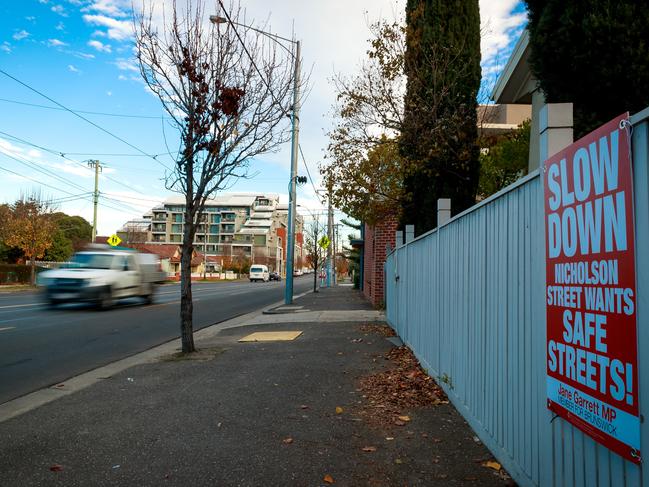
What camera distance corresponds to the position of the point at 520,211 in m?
3.30

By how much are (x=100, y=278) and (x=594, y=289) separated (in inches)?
658

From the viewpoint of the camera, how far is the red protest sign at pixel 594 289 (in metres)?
2.07

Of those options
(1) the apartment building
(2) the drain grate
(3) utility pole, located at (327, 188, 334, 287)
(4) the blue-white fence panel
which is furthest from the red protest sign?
(1) the apartment building

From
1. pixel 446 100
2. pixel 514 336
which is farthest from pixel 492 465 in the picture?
pixel 446 100

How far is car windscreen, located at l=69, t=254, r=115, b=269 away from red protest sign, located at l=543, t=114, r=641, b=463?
1721 centimetres

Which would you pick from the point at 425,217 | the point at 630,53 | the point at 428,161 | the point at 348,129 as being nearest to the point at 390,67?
the point at 348,129

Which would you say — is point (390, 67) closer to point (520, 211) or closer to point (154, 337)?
point (154, 337)

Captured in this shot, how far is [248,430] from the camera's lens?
177 inches

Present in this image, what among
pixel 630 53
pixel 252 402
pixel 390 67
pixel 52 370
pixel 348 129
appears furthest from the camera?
pixel 348 129

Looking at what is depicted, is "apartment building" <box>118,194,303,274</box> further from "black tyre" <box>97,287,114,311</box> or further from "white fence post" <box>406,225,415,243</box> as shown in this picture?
"white fence post" <box>406,225,415,243</box>

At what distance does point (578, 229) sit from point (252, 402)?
3998mm

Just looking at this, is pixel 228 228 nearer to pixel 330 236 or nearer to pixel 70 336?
pixel 330 236

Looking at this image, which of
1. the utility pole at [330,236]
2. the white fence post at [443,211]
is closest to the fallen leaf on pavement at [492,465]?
the white fence post at [443,211]

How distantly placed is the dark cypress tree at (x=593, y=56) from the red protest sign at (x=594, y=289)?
258 cm
